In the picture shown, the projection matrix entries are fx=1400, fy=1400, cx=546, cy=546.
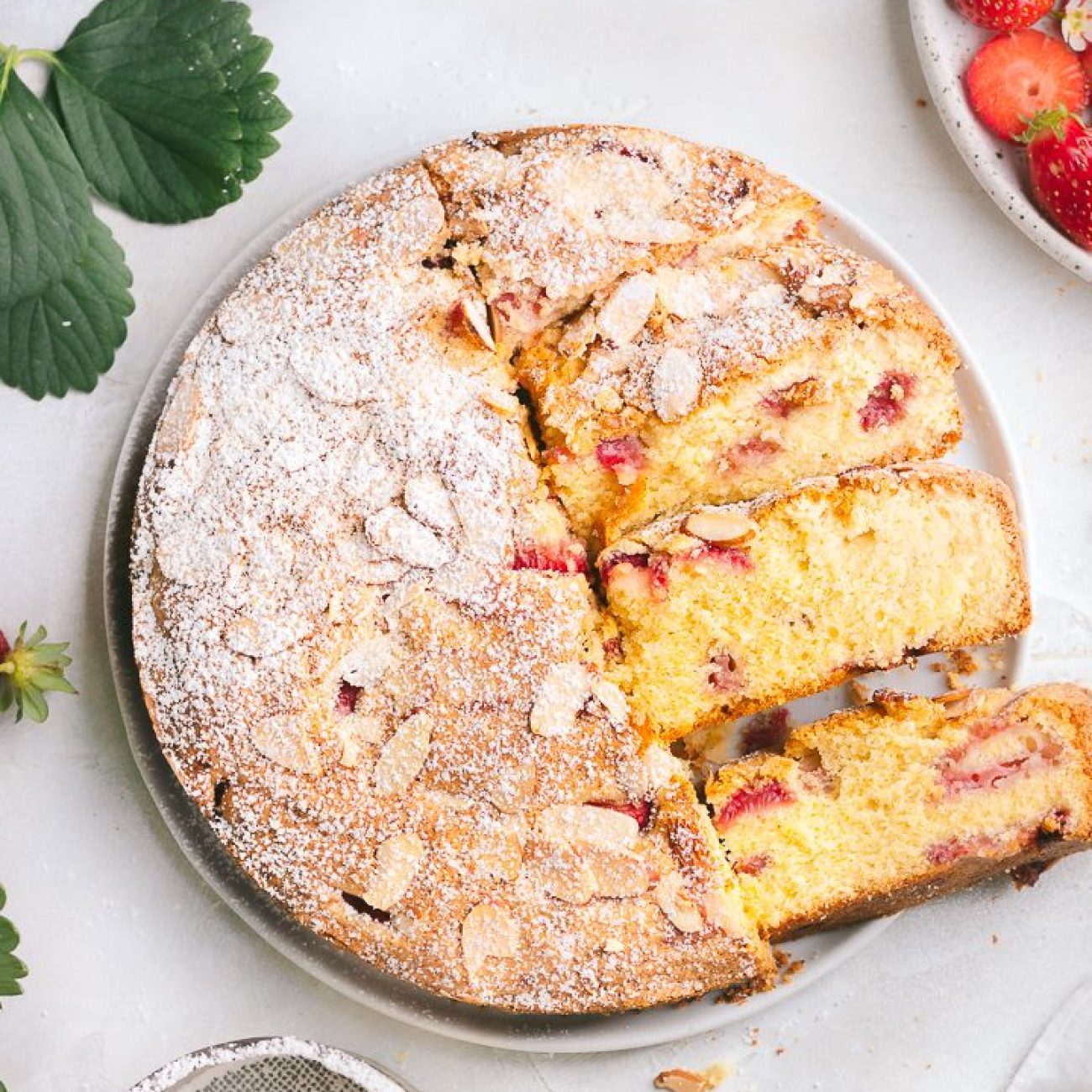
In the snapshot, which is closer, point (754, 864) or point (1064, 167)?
point (754, 864)

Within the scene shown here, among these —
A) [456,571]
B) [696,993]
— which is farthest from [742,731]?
[456,571]

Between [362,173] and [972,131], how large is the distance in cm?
118

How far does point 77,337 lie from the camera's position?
2670mm

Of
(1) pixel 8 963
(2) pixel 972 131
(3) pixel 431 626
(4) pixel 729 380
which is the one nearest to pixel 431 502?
(3) pixel 431 626

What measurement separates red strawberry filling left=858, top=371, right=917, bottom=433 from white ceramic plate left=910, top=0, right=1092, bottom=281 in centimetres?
51

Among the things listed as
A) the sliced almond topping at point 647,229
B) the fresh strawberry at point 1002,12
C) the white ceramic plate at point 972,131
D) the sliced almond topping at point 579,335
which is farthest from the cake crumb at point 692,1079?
the fresh strawberry at point 1002,12

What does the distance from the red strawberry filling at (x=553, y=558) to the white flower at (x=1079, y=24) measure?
1451 millimetres

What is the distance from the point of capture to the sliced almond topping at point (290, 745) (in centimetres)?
232

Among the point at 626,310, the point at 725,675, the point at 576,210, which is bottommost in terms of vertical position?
the point at 725,675

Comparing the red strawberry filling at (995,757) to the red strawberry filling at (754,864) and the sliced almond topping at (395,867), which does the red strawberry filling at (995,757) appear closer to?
the red strawberry filling at (754,864)

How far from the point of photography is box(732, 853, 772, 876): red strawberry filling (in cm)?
239

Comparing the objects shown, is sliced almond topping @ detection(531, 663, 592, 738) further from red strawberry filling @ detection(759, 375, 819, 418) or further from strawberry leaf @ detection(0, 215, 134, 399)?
strawberry leaf @ detection(0, 215, 134, 399)

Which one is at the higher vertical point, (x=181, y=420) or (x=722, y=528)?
(x=722, y=528)

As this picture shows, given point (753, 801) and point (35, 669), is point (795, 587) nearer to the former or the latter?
point (753, 801)
